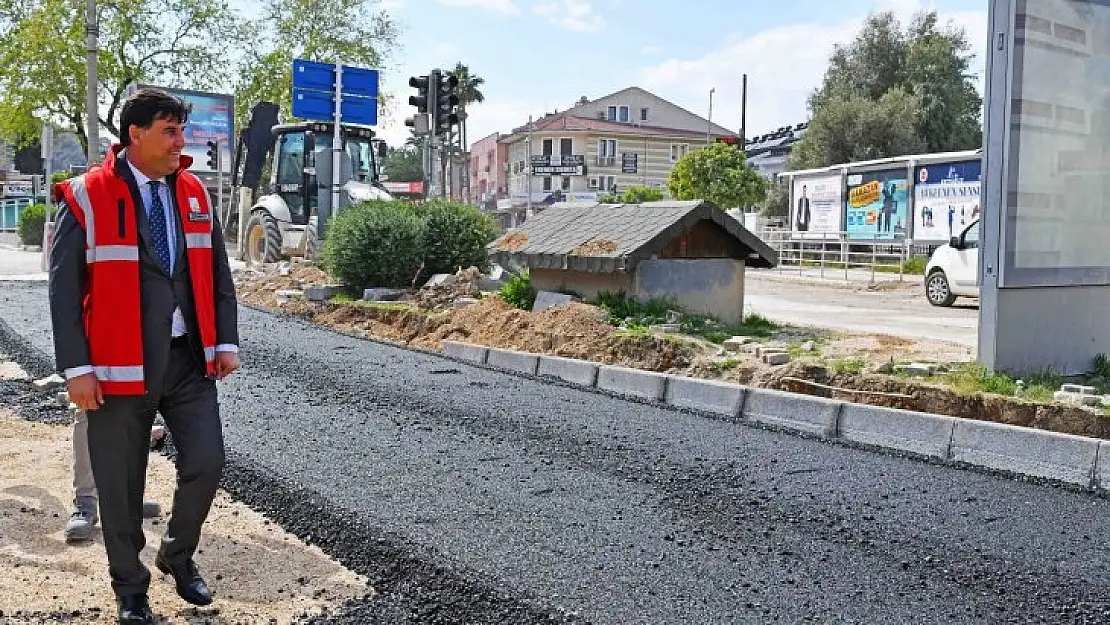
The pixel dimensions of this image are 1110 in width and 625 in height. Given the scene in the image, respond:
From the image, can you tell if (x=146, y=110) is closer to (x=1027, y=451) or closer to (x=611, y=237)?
(x=1027, y=451)

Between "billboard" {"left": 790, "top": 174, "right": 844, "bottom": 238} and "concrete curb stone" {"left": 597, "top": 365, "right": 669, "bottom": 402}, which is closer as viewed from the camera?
"concrete curb stone" {"left": 597, "top": 365, "right": 669, "bottom": 402}

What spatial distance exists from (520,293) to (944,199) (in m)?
16.9

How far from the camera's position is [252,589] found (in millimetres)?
4086

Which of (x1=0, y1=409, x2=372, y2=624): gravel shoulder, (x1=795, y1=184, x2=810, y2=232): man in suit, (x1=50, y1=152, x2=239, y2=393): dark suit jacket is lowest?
(x1=0, y1=409, x2=372, y2=624): gravel shoulder

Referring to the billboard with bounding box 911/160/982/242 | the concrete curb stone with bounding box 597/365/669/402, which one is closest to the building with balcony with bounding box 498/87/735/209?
the billboard with bounding box 911/160/982/242

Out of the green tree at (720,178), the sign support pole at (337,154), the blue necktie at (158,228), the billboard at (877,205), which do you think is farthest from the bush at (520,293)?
the green tree at (720,178)

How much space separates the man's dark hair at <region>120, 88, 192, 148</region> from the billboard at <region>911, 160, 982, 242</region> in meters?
23.4

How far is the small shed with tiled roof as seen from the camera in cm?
1130

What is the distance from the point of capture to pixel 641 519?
5.05m

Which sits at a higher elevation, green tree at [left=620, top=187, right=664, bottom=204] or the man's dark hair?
green tree at [left=620, top=187, right=664, bottom=204]

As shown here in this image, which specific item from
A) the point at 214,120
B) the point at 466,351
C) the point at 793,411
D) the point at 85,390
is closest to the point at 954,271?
the point at 466,351

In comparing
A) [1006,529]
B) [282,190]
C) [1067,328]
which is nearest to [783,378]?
[1067,328]

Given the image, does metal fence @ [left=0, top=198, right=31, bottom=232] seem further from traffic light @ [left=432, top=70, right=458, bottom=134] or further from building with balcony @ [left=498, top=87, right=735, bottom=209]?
traffic light @ [left=432, top=70, right=458, bottom=134]

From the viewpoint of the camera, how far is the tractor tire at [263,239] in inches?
902
